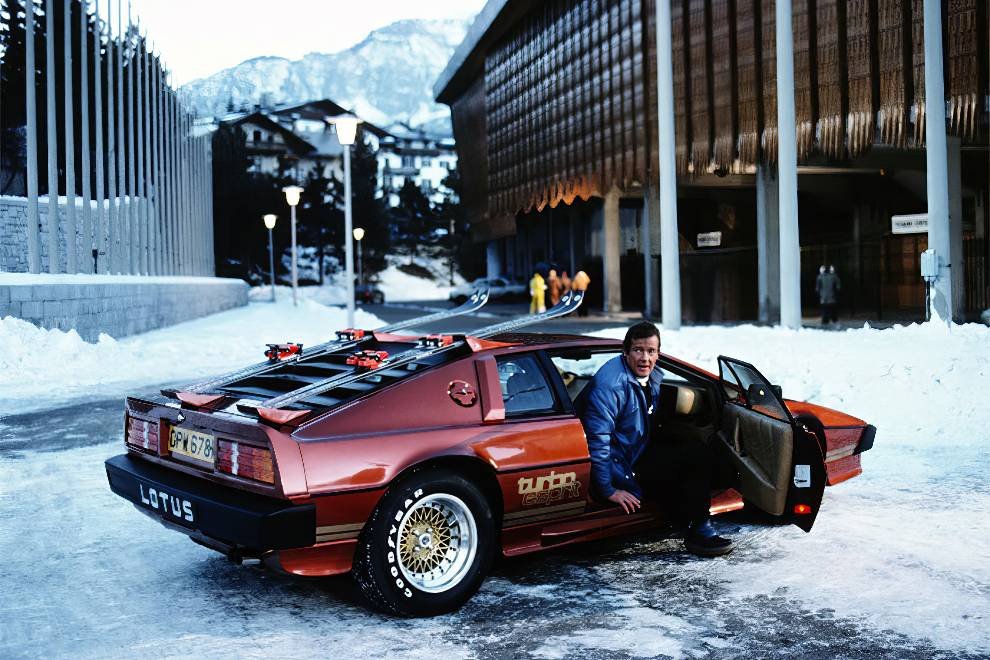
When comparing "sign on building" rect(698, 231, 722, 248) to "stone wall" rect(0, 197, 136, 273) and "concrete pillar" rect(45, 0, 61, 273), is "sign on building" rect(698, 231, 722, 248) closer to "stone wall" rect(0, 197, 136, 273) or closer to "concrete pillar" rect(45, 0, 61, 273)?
"stone wall" rect(0, 197, 136, 273)

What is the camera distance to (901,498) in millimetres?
6801

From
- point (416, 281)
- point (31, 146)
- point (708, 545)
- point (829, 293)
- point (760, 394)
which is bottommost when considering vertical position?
point (708, 545)

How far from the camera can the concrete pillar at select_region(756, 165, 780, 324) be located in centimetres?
2819

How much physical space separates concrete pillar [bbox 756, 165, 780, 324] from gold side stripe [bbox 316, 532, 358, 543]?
24993 mm

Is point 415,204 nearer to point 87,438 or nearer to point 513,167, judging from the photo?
point 513,167

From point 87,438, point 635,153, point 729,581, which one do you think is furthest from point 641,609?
point 635,153

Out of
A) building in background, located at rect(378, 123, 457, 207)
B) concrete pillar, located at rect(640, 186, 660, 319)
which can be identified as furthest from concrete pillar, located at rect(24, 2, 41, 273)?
building in background, located at rect(378, 123, 457, 207)

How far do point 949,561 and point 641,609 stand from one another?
6.05 feet

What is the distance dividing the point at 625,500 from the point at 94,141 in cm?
2333

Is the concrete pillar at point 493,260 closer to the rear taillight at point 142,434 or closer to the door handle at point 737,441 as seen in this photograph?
the door handle at point 737,441

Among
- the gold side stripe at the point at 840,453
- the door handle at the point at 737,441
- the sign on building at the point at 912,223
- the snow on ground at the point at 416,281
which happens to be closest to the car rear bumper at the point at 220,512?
the door handle at the point at 737,441

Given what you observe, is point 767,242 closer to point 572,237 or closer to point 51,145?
point 572,237

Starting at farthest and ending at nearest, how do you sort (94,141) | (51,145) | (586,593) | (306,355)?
(94,141) < (51,145) < (306,355) < (586,593)

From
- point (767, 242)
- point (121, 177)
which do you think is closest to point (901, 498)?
point (767, 242)
